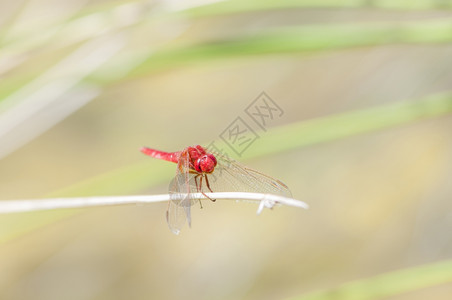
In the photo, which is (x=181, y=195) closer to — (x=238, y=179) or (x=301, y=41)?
(x=238, y=179)

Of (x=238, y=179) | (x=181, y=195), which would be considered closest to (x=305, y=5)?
(x=238, y=179)

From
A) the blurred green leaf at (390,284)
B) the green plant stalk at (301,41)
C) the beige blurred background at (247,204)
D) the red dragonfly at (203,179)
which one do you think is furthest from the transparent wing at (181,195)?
the beige blurred background at (247,204)

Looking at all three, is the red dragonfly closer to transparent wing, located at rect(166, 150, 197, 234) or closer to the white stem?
transparent wing, located at rect(166, 150, 197, 234)

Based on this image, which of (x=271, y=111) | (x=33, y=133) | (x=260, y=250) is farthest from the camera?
(x=260, y=250)

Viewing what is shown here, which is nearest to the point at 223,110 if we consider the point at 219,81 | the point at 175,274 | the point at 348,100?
the point at 219,81

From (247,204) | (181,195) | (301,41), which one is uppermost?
(247,204)

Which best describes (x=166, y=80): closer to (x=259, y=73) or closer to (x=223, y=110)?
(x=223, y=110)

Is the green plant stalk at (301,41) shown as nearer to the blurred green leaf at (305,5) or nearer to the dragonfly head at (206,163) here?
the blurred green leaf at (305,5)
